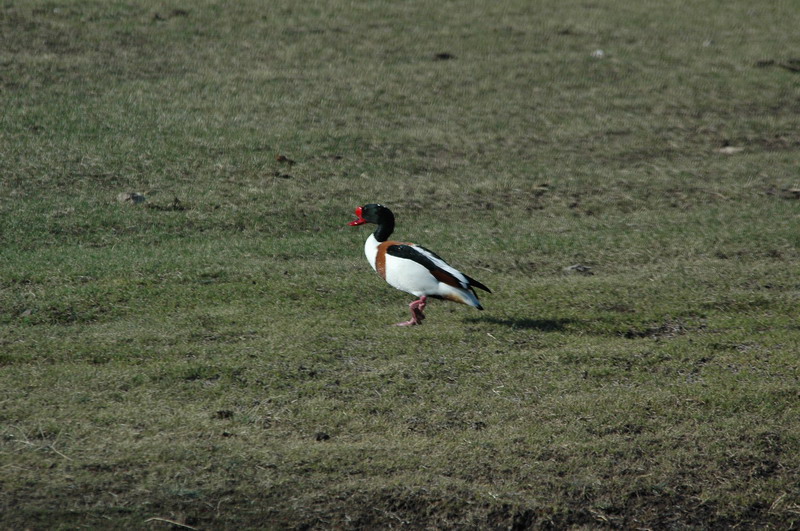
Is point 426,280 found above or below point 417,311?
above

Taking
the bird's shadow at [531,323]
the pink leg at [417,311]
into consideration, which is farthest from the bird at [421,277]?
the bird's shadow at [531,323]

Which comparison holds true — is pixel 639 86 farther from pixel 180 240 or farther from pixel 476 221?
pixel 180 240

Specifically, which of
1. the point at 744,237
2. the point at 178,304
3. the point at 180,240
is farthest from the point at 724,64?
the point at 178,304

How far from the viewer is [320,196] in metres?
12.2

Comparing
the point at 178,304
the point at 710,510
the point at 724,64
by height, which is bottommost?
the point at 710,510

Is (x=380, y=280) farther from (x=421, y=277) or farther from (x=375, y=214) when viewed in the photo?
(x=421, y=277)

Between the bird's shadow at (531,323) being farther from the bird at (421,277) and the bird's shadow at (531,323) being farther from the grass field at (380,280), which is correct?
the bird at (421,277)

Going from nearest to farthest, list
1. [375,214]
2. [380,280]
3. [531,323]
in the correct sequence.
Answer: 1. [531,323]
2. [375,214]
3. [380,280]

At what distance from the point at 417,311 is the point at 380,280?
55.7 inches

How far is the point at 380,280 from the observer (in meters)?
9.54

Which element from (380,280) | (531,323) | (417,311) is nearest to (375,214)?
(380,280)

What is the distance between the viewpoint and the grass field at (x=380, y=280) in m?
5.85

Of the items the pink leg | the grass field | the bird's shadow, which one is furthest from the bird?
the bird's shadow

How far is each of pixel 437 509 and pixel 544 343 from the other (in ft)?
8.65
